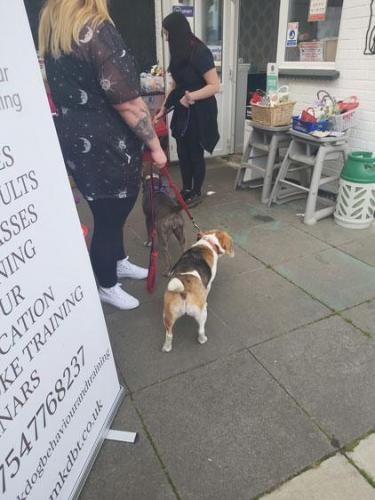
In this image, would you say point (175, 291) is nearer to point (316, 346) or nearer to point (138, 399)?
point (138, 399)

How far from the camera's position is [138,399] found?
77.4 inches

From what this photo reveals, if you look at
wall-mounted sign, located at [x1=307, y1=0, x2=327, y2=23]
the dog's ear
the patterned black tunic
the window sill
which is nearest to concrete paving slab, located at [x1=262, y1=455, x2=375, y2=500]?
the dog's ear

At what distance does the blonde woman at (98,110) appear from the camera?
1716mm

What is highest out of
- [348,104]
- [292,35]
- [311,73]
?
[292,35]

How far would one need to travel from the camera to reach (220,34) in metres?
5.29

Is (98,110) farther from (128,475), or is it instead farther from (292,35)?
(292,35)

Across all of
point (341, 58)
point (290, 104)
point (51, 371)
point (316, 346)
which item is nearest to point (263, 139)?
point (290, 104)

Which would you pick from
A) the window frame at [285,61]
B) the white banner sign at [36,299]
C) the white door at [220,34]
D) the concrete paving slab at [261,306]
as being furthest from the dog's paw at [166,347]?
the white door at [220,34]

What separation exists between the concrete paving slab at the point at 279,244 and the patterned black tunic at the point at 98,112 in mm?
1516

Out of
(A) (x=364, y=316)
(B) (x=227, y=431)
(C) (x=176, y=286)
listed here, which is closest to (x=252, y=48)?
(A) (x=364, y=316)

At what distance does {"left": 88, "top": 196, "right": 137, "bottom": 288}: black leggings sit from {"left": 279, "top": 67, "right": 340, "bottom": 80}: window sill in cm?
280

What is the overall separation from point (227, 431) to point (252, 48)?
6.55 meters

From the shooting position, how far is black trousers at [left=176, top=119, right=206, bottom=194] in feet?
13.0

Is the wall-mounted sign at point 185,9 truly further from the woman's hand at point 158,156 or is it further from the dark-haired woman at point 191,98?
the woman's hand at point 158,156
